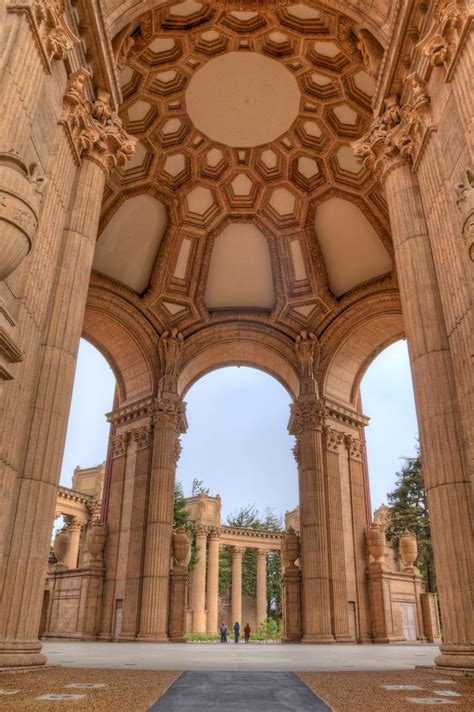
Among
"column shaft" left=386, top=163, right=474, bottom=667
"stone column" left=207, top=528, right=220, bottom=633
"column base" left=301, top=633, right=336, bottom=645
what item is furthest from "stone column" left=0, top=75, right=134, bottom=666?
"stone column" left=207, top=528, right=220, bottom=633

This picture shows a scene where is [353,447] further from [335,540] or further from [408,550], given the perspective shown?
[408,550]

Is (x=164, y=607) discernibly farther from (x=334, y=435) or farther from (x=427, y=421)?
(x=427, y=421)

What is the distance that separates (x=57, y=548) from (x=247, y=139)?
17.0 meters

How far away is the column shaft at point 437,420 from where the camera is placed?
6.60m

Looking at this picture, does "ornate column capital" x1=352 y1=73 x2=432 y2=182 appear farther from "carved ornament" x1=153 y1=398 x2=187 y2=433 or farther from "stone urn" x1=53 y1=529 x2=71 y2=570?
"stone urn" x1=53 y1=529 x2=71 y2=570

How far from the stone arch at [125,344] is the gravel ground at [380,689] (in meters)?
16.2

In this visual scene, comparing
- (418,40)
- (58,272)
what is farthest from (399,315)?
(58,272)

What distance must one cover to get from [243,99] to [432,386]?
1353cm

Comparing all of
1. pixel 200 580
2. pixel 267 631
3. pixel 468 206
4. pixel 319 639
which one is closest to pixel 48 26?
pixel 468 206

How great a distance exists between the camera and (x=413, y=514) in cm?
3281

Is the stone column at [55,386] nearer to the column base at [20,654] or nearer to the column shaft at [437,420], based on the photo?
the column base at [20,654]

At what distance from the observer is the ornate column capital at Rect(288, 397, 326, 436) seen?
20516 millimetres

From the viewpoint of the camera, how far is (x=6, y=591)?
6.20 metres

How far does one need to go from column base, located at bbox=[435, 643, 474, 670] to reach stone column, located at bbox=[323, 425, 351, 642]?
41.0ft
